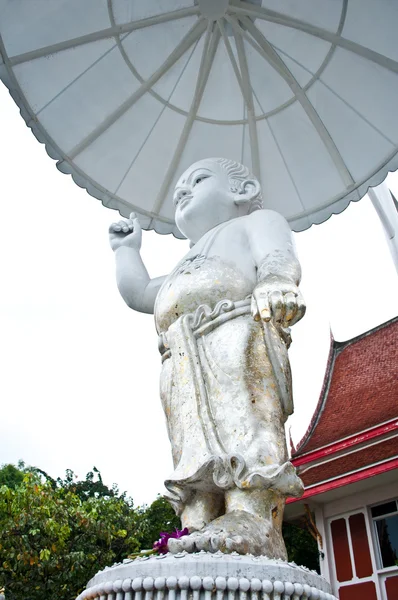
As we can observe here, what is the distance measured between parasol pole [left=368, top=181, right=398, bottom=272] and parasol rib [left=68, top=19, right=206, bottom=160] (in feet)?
8.59

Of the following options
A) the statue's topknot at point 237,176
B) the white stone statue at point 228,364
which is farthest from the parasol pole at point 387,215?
the white stone statue at point 228,364

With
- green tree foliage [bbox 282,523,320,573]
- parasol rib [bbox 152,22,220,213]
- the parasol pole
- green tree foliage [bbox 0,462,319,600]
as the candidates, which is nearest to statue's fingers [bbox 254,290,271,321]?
parasol rib [bbox 152,22,220,213]

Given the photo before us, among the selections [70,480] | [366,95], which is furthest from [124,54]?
[70,480]

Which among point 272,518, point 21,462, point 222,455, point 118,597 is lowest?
point 118,597

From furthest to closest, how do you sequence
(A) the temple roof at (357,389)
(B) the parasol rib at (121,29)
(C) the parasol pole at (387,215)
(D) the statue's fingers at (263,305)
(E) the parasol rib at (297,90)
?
(A) the temple roof at (357,389), (C) the parasol pole at (387,215), (E) the parasol rib at (297,90), (B) the parasol rib at (121,29), (D) the statue's fingers at (263,305)

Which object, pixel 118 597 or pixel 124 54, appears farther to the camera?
pixel 124 54

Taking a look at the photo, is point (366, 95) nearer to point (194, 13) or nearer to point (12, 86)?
point (194, 13)

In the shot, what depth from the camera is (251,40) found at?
4469 millimetres

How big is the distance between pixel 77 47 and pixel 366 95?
2.11 metres

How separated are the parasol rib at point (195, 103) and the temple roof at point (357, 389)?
5522 mm

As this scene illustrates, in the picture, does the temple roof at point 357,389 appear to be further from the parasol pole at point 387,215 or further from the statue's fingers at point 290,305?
the statue's fingers at point 290,305

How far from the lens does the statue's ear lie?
388cm

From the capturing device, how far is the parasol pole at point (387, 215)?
6.18 m

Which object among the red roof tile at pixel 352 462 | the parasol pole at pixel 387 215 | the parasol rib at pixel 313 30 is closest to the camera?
the parasol rib at pixel 313 30
